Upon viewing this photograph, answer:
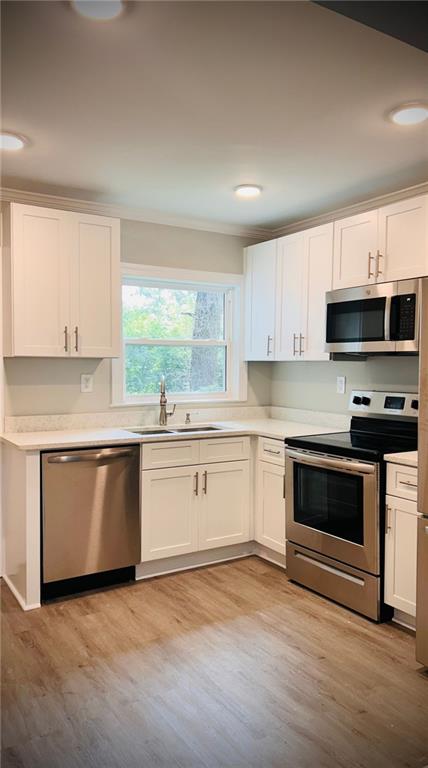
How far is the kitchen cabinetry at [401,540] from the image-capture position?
2746mm

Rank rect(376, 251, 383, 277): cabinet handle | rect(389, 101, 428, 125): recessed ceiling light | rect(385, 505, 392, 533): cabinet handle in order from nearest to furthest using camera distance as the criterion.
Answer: rect(389, 101, 428, 125): recessed ceiling light → rect(385, 505, 392, 533): cabinet handle → rect(376, 251, 383, 277): cabinet handle

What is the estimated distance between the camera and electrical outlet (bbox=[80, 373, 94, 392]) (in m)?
3.79

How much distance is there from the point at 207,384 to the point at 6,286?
5.58 feet

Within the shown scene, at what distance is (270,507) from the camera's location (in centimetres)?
375

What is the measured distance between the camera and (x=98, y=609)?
310 cm

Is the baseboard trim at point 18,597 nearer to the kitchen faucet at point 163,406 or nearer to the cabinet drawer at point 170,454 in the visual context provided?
the cabinet drawer at point 170,454

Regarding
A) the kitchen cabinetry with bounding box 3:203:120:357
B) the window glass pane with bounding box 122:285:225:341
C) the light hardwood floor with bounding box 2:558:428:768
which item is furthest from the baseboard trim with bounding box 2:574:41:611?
the window glass pane with bounding box 122:285:225:341

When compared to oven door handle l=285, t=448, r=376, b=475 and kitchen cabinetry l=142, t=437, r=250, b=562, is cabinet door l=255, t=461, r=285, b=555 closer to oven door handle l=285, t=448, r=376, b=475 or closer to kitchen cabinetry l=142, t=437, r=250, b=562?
kitchen cabinetry l=142, t=437, r=250, b=562

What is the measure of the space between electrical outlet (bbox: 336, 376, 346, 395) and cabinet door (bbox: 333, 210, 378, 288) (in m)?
0.69

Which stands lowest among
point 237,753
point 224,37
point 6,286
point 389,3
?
point 237,753

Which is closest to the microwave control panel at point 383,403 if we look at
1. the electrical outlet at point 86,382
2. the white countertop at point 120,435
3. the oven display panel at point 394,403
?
the oven display panel at point 394,403

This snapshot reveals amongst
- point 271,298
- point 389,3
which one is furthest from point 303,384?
point 389,3

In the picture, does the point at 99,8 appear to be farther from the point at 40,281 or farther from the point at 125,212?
the point at 125,212

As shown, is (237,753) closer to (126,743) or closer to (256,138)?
(126,743)
